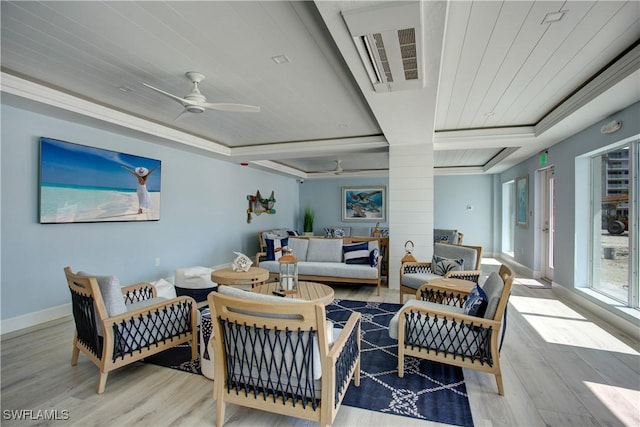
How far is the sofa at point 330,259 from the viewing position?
4.79 meters

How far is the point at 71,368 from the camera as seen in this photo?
8.19 ft

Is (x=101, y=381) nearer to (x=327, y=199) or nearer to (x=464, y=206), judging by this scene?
(x=327, y=199)

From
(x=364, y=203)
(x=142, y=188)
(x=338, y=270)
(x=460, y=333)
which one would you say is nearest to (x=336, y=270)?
(x=338, y=270)

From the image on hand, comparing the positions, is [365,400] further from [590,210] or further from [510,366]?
[590,210]

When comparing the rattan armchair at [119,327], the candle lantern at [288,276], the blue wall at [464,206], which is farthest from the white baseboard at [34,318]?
the blue wall at [464,206]

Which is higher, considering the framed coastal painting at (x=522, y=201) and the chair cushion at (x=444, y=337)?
the framed coastal painting at (x=522, y=201)

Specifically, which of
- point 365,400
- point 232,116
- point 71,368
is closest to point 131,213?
point 232,116

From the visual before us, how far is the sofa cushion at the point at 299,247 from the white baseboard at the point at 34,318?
10.4ft

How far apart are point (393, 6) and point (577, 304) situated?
15.1 feet

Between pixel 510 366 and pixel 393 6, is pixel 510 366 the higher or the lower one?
the lower one

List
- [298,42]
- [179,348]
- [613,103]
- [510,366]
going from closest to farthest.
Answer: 1. [298,42]
2. [510,366]
3. [179,348]
4. [613,103]

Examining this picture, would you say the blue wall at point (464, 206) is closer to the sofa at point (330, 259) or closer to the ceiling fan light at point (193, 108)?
the sofa at point (330, 259)

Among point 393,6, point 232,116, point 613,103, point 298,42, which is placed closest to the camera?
point 393,6

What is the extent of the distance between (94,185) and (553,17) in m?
4.89
